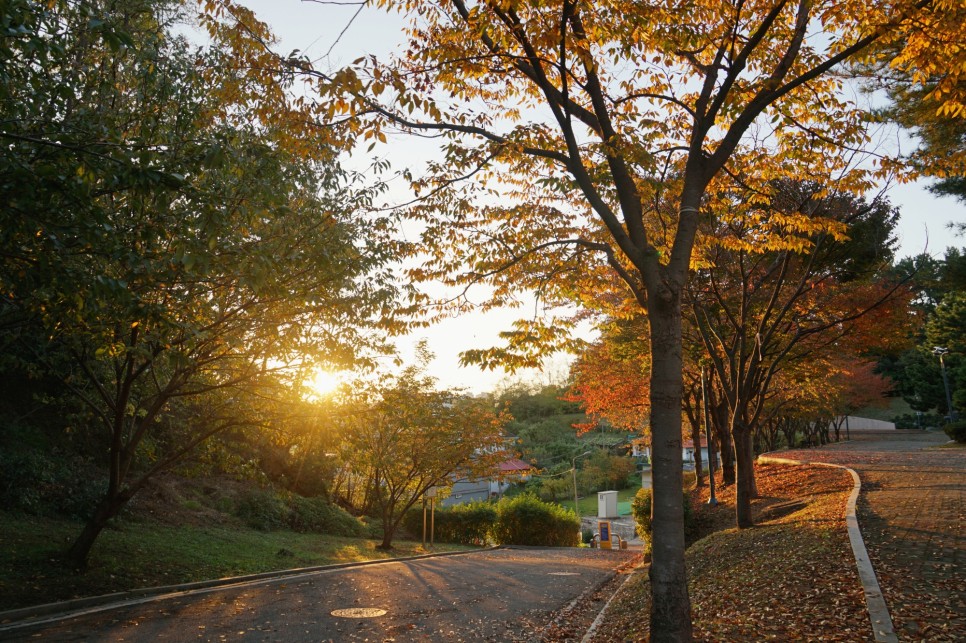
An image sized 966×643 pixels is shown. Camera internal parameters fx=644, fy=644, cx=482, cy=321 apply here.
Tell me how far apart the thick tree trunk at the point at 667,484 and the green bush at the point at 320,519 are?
20.2 meters

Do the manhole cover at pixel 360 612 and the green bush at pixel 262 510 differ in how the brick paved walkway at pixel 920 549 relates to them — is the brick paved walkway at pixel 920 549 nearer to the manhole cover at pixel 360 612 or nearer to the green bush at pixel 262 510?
the manhole cover at pixel 360 612

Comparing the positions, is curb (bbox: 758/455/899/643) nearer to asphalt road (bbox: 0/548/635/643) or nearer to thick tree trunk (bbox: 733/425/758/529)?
thick tree trunk (bbox: 733/425/758/529)

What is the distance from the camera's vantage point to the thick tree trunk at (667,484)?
5.41 metres

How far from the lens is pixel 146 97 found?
29.3ft

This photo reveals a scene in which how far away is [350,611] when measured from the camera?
932 cm

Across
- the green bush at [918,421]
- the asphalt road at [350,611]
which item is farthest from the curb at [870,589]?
the green bush at [918,421]

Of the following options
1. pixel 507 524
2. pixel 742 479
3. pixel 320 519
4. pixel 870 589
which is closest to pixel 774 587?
pixel 870 589

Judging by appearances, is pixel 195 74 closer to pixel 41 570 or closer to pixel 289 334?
pixel 289 334

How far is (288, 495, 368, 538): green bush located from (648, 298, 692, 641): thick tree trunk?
66.2 ft

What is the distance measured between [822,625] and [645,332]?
12262 mm

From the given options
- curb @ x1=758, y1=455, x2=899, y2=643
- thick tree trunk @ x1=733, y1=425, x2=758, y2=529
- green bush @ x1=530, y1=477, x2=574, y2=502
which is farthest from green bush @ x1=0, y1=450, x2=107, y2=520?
green bush @ x1=530, y1=477, x2=574, y2=502

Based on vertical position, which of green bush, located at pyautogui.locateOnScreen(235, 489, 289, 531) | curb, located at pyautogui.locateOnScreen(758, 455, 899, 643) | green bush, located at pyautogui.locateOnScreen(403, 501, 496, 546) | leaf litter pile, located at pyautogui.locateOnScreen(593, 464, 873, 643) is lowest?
green bush, located at pyautogui.locateOnScreen(403, 501, 496, 546)

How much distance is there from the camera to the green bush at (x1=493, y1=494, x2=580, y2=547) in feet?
94.0

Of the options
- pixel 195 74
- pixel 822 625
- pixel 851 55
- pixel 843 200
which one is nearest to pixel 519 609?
pixel 822 625
